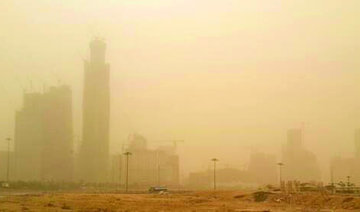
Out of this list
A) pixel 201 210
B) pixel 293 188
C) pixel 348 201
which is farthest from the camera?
pixel 293 188

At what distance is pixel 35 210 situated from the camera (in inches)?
1735

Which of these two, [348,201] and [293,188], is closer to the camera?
[348,201]

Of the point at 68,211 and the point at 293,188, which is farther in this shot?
the point at 293,188

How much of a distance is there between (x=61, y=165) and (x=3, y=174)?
21397 mm

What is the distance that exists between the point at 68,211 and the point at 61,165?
15803cm

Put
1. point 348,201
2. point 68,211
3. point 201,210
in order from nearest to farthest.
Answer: point 68,211
point 201,210
point 348,201

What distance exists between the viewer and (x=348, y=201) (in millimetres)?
55656

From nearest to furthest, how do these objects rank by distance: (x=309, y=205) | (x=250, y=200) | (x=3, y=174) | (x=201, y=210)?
(x=201, y=210), (x=309, y=205), (x=250, y=200), (x=3, y=174)

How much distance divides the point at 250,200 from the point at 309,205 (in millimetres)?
12764

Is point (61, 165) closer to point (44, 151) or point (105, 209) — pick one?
point (44, 151)

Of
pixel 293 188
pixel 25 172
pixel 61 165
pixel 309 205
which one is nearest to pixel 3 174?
pixel 25 172

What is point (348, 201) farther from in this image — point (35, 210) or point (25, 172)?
point (25, 172)

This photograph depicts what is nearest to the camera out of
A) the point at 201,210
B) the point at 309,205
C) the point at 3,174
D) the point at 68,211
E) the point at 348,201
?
the point at 68,211

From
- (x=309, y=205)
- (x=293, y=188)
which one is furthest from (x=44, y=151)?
(x=309, y=205)
